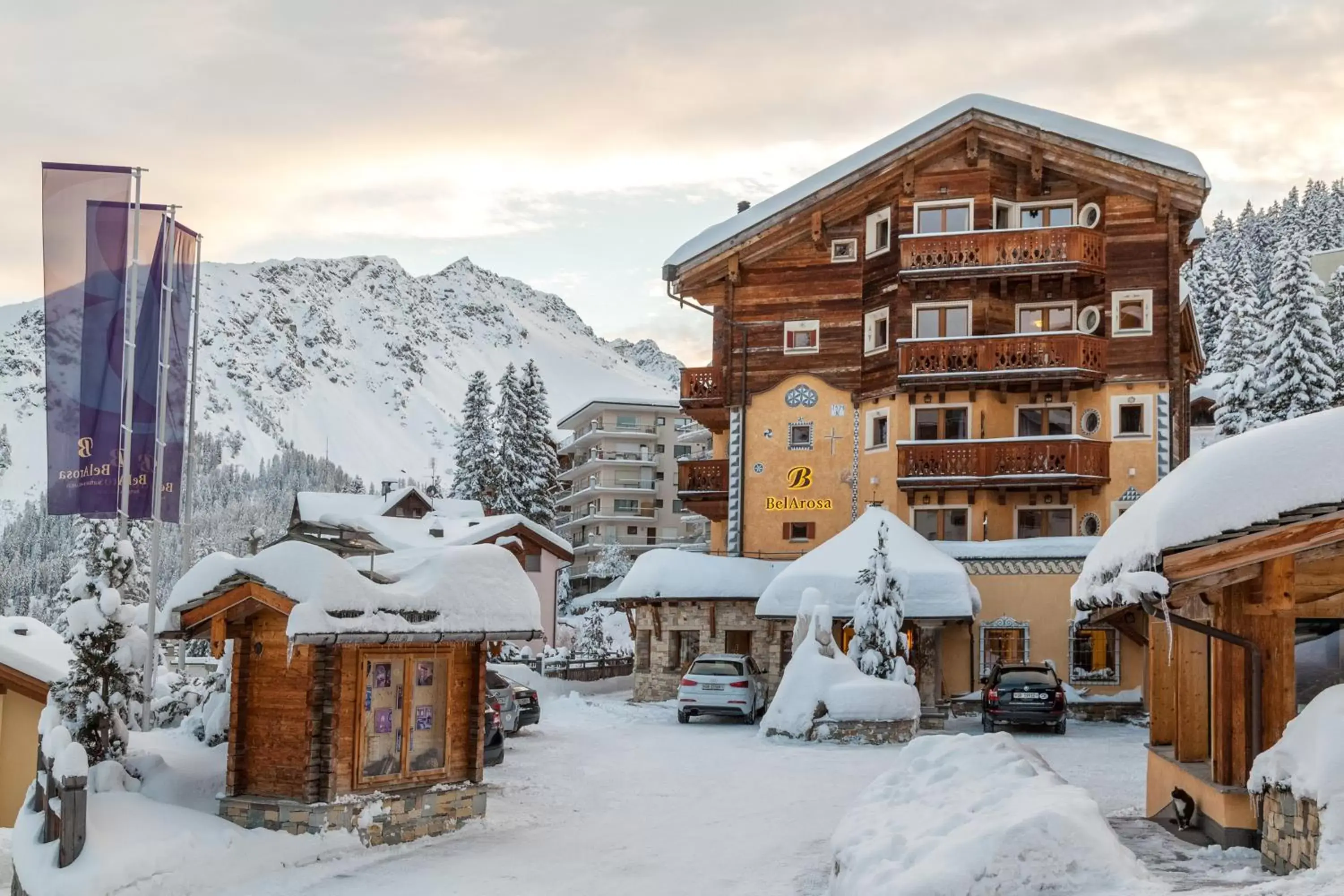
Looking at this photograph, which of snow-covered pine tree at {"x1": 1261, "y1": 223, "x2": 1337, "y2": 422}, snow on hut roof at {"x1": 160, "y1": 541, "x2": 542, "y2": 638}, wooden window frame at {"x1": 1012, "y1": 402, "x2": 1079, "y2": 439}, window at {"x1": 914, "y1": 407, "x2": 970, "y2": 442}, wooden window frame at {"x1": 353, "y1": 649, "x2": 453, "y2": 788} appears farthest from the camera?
snow-covered pine tree at {"x1": 1261, "y1": 223, "x2": 1337, "y2": 422}

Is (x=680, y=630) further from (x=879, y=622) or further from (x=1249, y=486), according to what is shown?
(x=1249, y=486)

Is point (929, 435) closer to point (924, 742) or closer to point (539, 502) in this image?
point (924, 742)

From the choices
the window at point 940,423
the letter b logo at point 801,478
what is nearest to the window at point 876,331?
the window at point 940,423

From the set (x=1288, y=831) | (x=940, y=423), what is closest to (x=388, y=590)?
(x=1288, y=831)

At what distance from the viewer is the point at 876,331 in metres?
40.4

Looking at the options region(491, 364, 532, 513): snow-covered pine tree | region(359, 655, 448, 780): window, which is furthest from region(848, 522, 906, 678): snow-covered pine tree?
region(491, 364, 532, 513): snow-covered pine tree

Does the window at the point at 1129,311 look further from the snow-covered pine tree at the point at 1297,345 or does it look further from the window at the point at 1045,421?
the snow-covered pine tree at the point at 1297,345

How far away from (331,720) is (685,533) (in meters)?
91.7

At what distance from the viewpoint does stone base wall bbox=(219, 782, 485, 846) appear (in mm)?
14320

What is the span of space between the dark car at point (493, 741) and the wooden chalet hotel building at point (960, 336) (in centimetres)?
1512

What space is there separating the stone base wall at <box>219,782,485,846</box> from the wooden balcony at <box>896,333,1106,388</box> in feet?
80.6

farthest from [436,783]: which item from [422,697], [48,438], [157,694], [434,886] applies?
[157,694]

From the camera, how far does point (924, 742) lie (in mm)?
14461

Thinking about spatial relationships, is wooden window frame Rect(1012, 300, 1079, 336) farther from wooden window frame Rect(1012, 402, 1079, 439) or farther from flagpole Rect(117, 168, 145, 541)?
flagpole Rect(117, 168, 145, 541)
